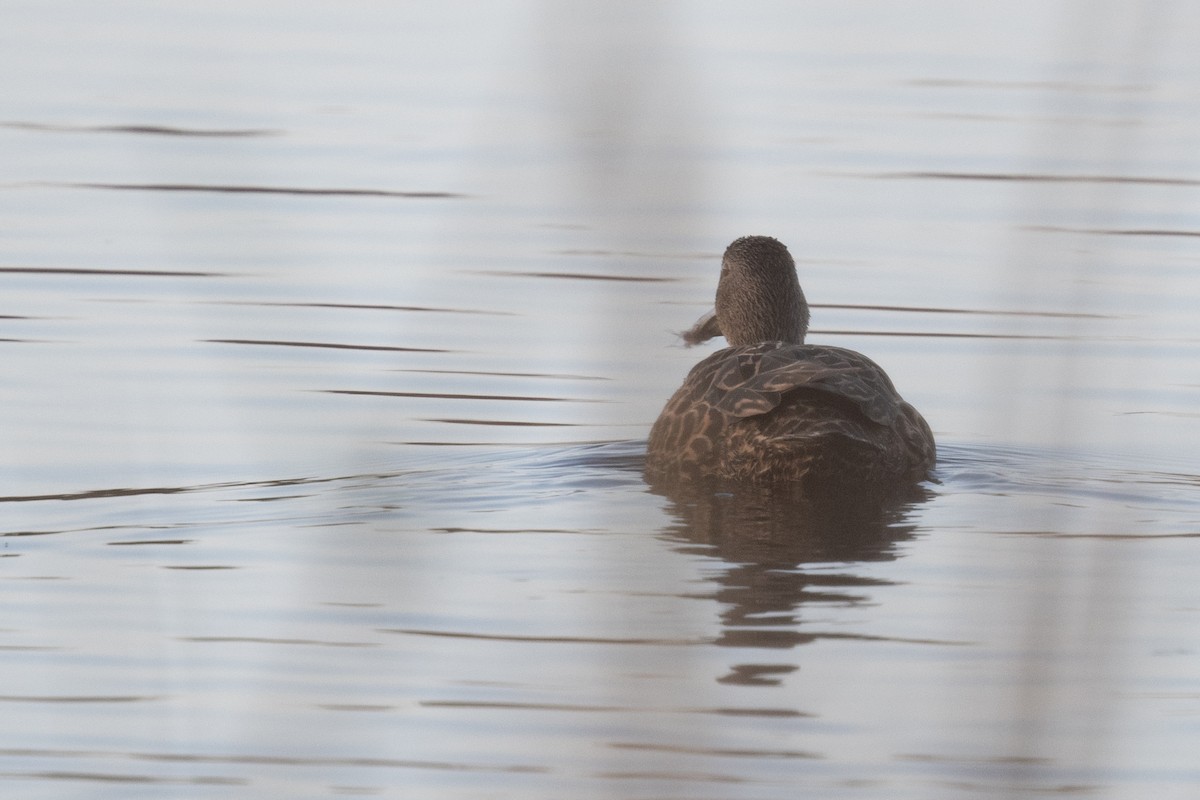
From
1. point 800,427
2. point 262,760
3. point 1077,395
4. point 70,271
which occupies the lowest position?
point 262,760

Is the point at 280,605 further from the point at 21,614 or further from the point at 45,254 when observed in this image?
the point at 45,254

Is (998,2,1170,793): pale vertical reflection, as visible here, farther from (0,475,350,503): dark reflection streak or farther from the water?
(0,475,350,503): dark reflection streak

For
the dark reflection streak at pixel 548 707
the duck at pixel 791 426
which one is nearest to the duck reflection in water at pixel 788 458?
the duck at pixel 791 426

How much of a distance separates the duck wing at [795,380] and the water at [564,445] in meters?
0.37

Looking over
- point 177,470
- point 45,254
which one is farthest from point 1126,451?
point 45,254

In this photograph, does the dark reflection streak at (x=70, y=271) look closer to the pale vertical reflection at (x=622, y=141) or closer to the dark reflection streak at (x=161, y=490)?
the dark reflection streak at (x=161, y=490)

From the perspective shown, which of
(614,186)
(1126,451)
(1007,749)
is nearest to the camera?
(614,186)

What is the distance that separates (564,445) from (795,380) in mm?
1292

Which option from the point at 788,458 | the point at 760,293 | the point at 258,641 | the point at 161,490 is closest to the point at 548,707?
the point at 258,641

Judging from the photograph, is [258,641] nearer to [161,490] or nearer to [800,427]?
[161,490]

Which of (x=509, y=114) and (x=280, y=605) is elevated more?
(x=509, y=114)

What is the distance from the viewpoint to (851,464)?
6.60 meters

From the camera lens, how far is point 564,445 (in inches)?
295

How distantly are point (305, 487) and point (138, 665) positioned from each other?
2357 mm
